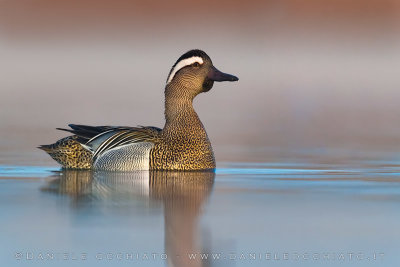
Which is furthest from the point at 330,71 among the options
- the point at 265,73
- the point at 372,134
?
the point at 372,134

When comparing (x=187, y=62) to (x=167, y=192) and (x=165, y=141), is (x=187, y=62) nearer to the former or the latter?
(x=165, y=141)

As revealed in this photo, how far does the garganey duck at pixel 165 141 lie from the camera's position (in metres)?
11.2

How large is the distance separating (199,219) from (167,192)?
1382mm

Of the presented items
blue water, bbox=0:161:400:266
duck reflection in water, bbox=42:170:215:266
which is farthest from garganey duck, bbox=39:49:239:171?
blue water, bbox=0:161:400:266

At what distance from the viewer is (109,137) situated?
11.4 metres

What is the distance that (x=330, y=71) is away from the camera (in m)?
31.0

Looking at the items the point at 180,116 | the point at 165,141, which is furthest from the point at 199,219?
the point at 180,116

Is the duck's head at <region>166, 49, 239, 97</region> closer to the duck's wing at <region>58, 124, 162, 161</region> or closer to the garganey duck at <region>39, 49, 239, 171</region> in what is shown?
the garganey duck at <region>39, 49, 239, 171</region>

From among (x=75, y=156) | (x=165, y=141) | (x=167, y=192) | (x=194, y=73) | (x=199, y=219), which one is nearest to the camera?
(x=199, y=219)

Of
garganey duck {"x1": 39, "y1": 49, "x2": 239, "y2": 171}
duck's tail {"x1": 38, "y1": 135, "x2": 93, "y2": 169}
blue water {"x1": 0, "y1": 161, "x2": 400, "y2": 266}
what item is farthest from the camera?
duck's tail {"x1": 38, "y1": 135, "x2": 93, "y2": 169}

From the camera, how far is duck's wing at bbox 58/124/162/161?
1130cm

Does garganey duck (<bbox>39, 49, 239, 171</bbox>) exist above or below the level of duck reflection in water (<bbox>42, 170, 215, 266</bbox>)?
above

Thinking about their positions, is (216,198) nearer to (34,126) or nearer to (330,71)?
(34,126)

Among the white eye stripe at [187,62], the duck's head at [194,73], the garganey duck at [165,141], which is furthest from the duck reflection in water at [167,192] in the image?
the white eye stripe at [187,62]
